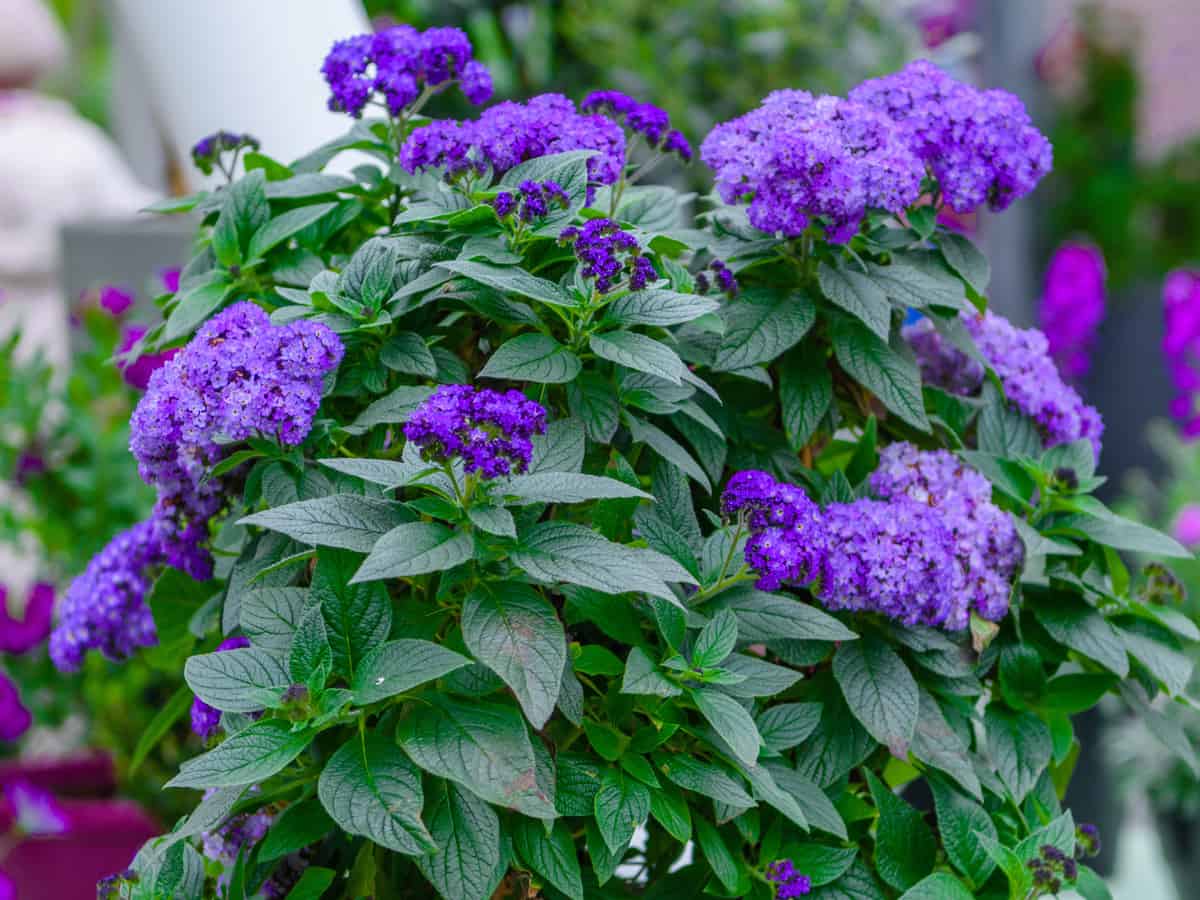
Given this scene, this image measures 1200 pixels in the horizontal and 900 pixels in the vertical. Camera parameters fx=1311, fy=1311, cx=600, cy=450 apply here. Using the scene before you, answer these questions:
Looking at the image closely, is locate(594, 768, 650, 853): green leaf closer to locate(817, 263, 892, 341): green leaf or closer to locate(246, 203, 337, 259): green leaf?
locate(817, 263, 892, 341): green leaf

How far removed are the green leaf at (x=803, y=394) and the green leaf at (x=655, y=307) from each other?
6.3 inches

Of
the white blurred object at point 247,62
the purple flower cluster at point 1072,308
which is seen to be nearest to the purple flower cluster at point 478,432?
the white blurred object at point 247,62

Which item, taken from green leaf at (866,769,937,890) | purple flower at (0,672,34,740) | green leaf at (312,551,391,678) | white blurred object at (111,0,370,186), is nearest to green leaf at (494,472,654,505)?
green leaf at (312,551,391,678)

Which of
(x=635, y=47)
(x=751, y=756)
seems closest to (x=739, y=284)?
(x=751, y=756)

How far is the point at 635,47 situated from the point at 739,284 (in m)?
2.55

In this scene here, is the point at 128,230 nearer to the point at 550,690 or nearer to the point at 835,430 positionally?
the point at 835,430

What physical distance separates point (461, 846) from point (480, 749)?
0.22ft

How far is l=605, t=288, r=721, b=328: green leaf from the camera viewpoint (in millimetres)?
900

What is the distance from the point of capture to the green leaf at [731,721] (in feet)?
2.64

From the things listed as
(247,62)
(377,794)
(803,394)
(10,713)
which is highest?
(247,62)

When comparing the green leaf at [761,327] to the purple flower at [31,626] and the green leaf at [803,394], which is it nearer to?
the green leaf at [803,394]

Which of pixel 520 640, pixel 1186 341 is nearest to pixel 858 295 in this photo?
pixel 520 640

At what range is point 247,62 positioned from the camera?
1.88 m

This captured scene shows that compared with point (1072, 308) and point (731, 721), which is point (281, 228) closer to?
point (731, 721)
